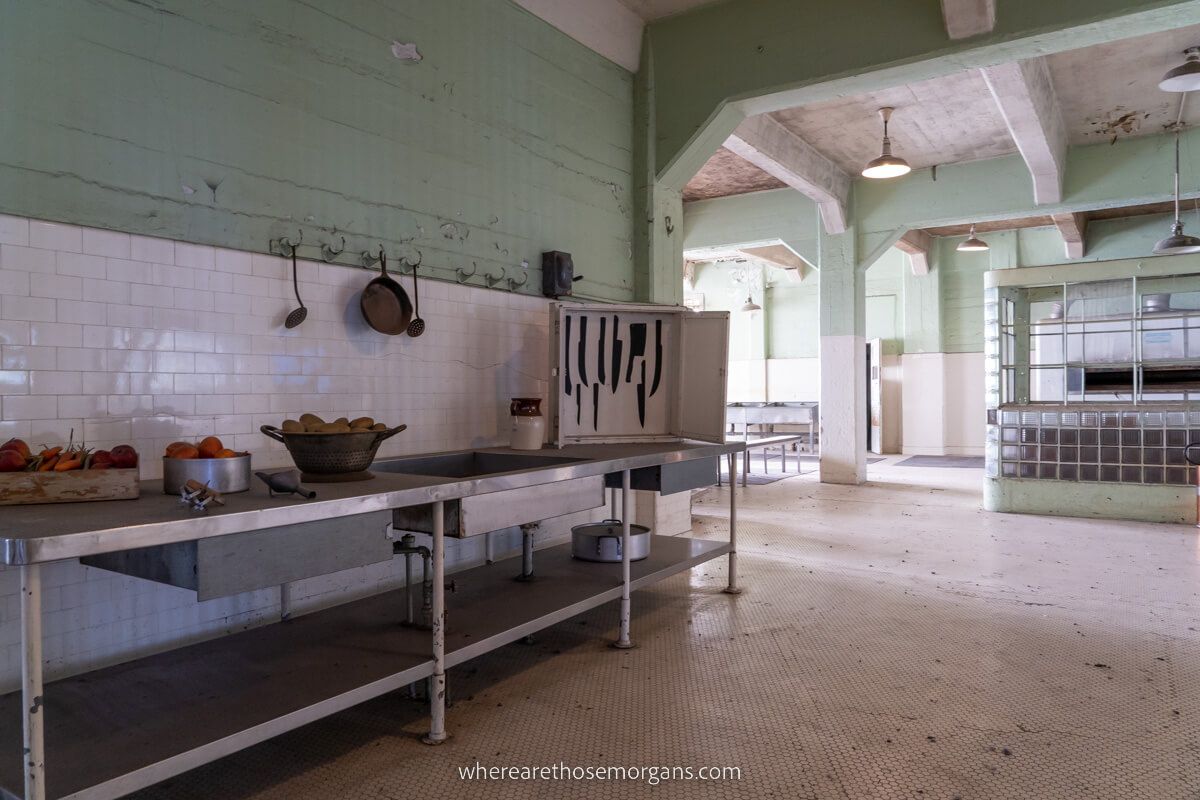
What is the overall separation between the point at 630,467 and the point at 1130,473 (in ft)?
18.2

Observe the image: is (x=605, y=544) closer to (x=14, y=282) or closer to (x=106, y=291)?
(x=106, y=291)

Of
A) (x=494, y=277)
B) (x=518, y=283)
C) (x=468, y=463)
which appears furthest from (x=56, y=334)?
(x=518, y=283)

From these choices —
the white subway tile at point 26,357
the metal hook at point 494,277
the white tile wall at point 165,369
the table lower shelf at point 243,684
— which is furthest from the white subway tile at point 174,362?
the metal hook at point 494,277

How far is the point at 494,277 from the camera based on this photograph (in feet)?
13.6

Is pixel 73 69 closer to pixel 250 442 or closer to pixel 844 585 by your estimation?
pixel 250 442

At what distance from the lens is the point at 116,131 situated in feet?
8.54

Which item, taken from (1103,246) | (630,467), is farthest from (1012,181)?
(630,467)

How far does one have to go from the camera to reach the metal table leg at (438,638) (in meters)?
2.41

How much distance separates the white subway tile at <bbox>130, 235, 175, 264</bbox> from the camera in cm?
264

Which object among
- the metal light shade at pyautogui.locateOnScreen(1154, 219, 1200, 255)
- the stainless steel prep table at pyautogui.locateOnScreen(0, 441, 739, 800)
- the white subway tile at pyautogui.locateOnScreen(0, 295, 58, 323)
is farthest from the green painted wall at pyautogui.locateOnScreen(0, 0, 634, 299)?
the metal light shade at pyautogui.locateOnScreen(1154, 219, 1200, 255)

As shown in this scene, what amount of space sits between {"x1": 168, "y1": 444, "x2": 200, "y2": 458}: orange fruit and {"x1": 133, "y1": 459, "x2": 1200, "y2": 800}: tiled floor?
0.98 meters

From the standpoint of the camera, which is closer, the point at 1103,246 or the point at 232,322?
the point at 232,322

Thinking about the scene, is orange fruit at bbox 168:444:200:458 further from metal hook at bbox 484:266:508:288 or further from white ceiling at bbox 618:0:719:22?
white ceiling at bbox 618:0:719:22

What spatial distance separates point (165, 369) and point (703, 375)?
2659 mm
